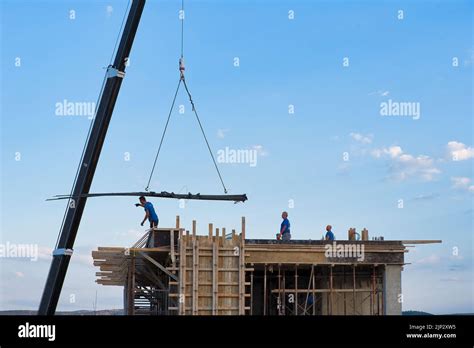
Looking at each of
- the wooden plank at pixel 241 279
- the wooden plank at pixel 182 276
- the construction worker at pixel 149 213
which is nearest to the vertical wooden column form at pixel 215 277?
the wooden plank at pixel 241 279

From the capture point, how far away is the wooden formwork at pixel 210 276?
981 inches

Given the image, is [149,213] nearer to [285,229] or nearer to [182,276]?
[182,276]

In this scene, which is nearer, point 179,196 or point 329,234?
point 179,196

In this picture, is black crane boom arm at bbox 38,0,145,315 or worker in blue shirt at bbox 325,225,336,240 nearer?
black crane boom arm at bbox 38,0,145,315

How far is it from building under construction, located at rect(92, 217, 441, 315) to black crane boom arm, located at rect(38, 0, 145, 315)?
6187mm

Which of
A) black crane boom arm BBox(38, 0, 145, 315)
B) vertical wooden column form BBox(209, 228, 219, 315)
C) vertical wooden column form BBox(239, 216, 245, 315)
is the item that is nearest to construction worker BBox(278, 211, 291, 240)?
vertical wooden column form BBox(239, 216, 245, 315)

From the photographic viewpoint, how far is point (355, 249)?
90.5ft

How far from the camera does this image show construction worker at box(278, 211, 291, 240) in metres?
28.0

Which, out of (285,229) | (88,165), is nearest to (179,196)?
(88,165)

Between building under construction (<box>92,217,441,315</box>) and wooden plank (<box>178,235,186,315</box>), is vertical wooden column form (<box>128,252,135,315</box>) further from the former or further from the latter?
wooden plank (<box>178,235,186,315</box>)

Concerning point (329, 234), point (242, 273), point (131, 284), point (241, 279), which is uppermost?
point (329, 234)

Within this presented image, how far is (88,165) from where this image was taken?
19.6 metres

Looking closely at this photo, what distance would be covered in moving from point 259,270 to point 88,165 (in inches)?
457

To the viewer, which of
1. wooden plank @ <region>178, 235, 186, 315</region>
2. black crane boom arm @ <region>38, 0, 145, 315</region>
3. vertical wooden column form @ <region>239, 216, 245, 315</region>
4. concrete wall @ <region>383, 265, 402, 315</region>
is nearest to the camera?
black crane boom arm @ <region>38, 0, 145, 315</region>
